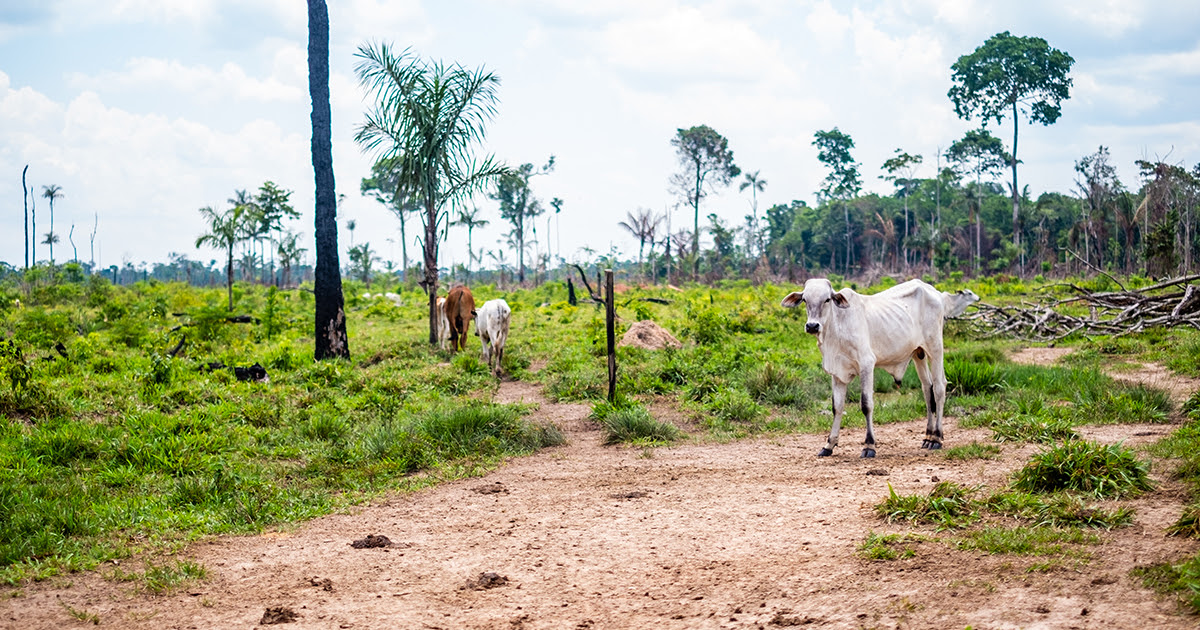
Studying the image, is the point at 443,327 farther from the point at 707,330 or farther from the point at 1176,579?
the point at 1176,579

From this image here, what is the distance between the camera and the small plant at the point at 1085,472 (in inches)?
214

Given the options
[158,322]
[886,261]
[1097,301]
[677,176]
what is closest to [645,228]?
[677,176]

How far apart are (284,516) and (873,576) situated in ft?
13.4

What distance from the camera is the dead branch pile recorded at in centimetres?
1322

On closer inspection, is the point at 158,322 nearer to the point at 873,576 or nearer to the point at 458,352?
the point at 458,352

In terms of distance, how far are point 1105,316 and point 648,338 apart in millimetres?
8304

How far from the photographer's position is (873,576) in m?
4.40

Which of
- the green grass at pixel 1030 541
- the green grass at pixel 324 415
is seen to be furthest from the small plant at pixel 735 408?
the green grass at pixel 1030 541

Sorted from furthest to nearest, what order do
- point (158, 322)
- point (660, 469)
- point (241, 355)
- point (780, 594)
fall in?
point (158, 322) < point (241, 355) < point (660, 469) < point (780, 594)

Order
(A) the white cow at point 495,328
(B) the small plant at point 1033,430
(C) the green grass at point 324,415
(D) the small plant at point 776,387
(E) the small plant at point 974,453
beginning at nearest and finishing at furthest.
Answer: (C) the green grass at point 324,415, (E) the small plant at point 974,453, (B) the small plant at point 1033,430, (D) the small plant at point 776,387, (A) the white cow at point 495,328

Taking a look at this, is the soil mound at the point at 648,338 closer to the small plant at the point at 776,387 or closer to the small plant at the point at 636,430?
the small plant at the point at 776,387

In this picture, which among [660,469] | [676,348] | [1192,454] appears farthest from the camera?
[676,348]

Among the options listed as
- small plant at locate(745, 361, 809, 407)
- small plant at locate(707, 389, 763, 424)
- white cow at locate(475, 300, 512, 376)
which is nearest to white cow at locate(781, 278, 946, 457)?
small plant at locate(707, 389, 763, 424)

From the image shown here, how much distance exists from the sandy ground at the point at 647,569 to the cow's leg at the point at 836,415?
650 mm
